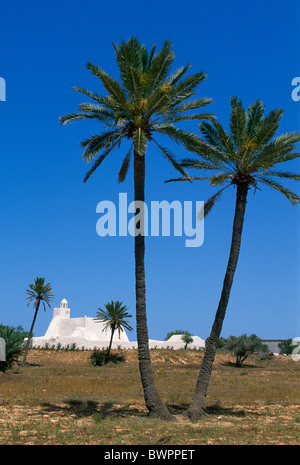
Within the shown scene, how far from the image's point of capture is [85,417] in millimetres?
15891

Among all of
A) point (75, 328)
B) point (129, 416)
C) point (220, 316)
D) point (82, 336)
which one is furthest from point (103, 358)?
point (220, 316)

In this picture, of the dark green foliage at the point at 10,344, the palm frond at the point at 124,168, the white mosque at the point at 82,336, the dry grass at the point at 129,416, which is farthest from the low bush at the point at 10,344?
the white mosque at the point at 82,336

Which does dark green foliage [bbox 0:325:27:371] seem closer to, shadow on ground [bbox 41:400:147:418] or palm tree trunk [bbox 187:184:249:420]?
shadow on ground [bbox 41:400:147:418]

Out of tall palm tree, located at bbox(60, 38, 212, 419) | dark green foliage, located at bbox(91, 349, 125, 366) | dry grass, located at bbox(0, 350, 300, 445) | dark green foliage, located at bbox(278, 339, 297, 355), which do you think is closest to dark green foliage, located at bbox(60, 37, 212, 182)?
tall palm tree, located at bbox(60, 38, 212, 419)

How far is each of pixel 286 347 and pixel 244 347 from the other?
54.3ft

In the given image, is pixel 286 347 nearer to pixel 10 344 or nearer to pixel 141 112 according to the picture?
pixel 10 344

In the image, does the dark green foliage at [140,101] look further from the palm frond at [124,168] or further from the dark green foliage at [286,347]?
the dark green foliage at [286,347]

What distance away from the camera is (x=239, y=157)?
17.7m

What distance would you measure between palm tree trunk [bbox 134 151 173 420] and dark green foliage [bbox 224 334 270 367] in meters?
46.7

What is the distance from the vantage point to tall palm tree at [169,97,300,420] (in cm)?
1744
